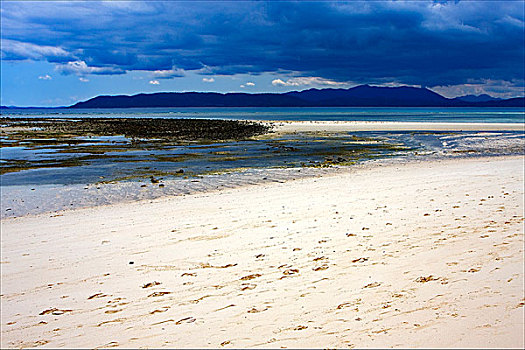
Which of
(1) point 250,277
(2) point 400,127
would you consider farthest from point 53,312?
(2) point 400,127

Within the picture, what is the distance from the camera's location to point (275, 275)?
6.51 m

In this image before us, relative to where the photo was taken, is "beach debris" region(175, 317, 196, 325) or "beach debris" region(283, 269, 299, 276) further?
"beach debris" region(283, 269, 299, 276)

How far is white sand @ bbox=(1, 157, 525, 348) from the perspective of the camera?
487 centimetres

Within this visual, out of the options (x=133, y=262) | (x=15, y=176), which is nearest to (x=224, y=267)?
(x=133, y=262)

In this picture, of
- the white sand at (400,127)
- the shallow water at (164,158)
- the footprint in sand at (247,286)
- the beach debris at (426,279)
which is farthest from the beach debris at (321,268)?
the white sand at (400,127)

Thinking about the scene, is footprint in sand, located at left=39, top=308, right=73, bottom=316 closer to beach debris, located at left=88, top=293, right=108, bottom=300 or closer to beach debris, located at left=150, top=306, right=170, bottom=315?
beach debris, located at left=88, top=293, right=108, bottom=300

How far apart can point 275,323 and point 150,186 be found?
486 inches

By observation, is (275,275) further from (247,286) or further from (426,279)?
(426,279)

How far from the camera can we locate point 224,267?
7.01 metres

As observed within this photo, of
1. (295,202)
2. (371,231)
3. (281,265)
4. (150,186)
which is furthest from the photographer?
(150,186)

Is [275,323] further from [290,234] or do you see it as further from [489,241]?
[489,241]

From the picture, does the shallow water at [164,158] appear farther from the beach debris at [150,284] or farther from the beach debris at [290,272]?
the beach debris at [290,272]

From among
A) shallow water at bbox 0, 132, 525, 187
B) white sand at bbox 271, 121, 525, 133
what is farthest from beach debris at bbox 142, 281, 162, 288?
white sand at bbox 271, 121, 525, 133

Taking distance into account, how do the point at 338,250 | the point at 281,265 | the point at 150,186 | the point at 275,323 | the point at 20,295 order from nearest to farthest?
1. the point at 275,323
2. the point at 20,295
3. the point at 281,265
4. the point at 338,250
5. the point at 150,186
